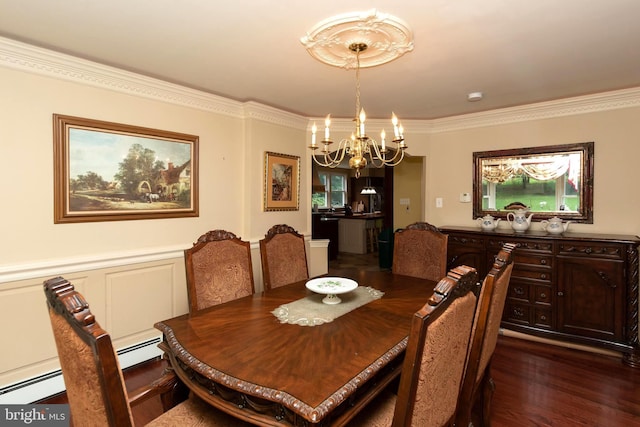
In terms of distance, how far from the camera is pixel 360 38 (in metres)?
1.94

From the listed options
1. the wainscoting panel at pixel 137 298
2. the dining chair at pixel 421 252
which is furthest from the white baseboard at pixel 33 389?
the dining chair at pixel 421 252

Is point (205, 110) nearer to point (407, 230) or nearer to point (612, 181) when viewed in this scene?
point (407, 230)

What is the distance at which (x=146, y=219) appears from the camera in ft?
9.23

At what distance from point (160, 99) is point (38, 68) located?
31.8 inches

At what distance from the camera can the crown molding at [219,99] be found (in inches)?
86.7

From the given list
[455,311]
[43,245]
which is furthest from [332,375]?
[43,245]

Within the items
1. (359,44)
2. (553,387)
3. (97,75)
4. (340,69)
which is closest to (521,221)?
(553,387)

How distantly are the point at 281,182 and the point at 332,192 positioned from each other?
646 cm

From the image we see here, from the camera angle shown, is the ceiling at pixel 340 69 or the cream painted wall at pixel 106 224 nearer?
the ceiling at pixel 340 69

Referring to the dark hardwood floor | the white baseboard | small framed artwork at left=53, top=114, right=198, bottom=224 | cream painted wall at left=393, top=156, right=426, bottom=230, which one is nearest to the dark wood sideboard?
the dark hardwood floor

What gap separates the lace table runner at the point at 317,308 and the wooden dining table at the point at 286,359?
0.14 feet

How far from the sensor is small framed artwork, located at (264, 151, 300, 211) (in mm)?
3625

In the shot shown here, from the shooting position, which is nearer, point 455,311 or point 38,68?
point 455,311

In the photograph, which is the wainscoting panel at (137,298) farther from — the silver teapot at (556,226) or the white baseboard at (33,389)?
the silver teapot at (556,226)
